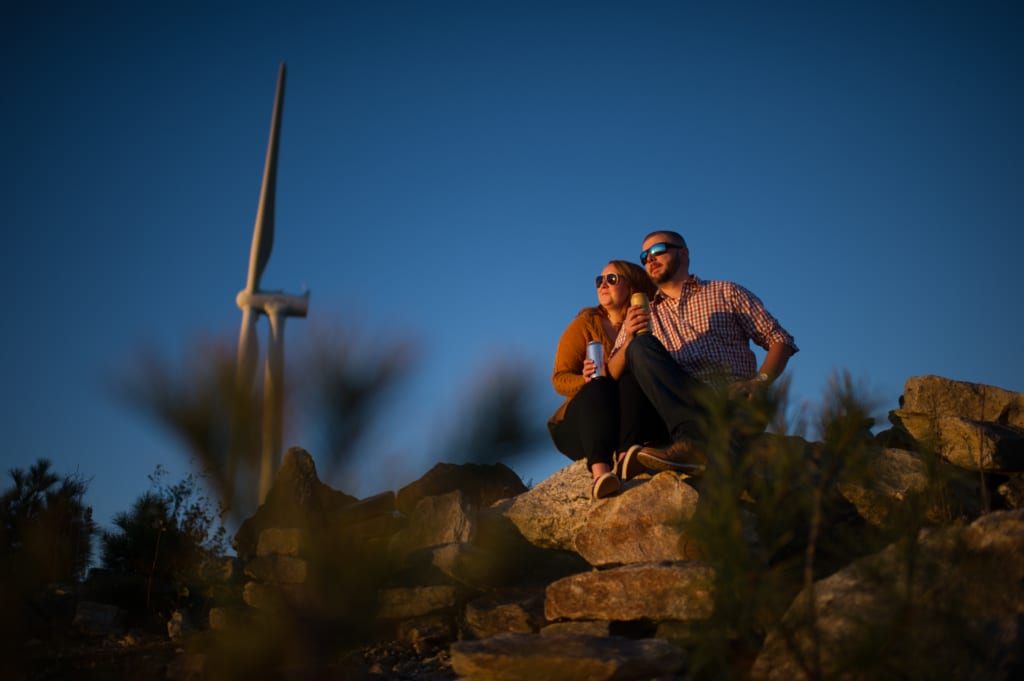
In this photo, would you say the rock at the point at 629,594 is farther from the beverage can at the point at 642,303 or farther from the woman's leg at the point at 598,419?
the beverage can at the point at 642,303

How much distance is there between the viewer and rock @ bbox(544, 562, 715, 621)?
354 centimetres

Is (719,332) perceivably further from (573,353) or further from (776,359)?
(573,353)

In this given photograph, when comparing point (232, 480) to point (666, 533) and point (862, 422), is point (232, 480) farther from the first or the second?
point (862, 422)

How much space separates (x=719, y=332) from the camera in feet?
15.9

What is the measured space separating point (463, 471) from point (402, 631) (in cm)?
215

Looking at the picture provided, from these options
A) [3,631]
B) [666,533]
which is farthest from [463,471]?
A: [3,631]

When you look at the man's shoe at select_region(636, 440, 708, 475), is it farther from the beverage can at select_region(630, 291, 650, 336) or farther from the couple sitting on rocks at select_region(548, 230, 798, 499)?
the beverage can at select_region(630, 291, 650, 336)

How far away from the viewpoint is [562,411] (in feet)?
17.1

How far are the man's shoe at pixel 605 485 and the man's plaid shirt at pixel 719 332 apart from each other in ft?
2.70

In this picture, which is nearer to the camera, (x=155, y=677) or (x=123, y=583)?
(x=155, y=677)

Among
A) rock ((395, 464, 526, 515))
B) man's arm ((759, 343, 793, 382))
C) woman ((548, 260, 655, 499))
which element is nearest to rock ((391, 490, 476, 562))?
woman ((548, 260, 655, 499))

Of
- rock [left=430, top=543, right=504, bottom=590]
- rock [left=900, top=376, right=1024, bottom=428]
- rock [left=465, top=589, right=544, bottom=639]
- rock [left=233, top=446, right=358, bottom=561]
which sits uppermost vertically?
rock [left=900, top=376, right=1024, bottom=428]

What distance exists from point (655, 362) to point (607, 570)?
109 centimetres

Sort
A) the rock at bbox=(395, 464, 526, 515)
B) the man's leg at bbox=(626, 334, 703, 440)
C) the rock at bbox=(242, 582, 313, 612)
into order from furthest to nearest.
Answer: the rock at bbox=(395, 464, 526, 515) → the rock at bbox=(242, 582, 313, 612) → the man's leg at bbox=(626, 334, 703, 440)
